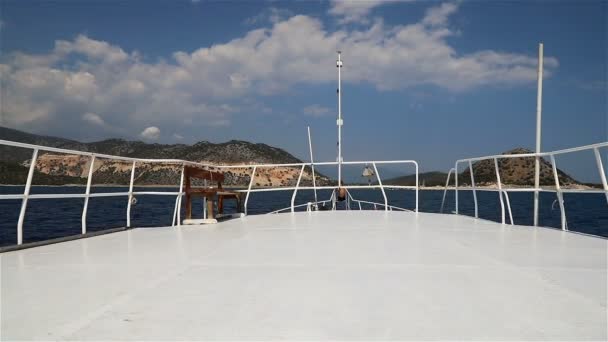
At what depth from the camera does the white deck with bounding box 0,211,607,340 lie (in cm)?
184

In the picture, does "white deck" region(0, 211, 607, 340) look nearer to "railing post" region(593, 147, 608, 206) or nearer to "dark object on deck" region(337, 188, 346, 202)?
"railing post" region(593, 147, 608, 206)

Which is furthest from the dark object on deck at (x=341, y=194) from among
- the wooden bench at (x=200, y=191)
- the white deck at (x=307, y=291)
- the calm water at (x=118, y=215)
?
the white deck at (x=307, y=291)

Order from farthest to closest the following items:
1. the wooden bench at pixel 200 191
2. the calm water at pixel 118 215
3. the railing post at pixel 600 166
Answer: the calm water at pixel 118 215 < the wooden bench at pixel 200 191 < the railing post at pixel 600 166

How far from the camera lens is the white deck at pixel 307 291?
72.5 inches

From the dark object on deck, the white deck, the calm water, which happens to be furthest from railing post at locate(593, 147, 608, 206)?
the dark object on deck

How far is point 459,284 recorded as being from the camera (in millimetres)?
2615

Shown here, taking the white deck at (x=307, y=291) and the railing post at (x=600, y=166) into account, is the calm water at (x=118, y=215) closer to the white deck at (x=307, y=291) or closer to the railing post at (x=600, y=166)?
the railing post at (x=600, y=166)

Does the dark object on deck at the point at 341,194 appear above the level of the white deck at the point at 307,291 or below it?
above

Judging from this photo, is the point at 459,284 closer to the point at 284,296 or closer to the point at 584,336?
the point at 584,336

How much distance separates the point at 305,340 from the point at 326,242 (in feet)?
9.04

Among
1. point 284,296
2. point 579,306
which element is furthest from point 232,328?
point 579,306

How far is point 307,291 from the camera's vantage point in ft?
7.99

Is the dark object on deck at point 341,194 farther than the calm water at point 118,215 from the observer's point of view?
No

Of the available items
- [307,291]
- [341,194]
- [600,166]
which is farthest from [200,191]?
[600,166]
